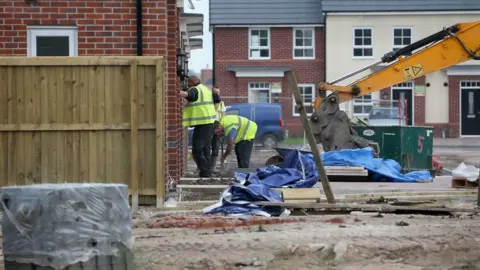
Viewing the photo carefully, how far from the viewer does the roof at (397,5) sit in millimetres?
45156

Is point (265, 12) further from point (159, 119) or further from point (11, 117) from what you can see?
point (11, 117)

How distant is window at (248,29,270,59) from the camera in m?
46.6

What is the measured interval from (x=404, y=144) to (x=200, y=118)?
605cm

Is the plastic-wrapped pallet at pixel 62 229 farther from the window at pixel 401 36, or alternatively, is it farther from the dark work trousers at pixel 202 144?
the window at pixel 401 36

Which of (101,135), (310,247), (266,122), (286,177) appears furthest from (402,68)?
(266,122)

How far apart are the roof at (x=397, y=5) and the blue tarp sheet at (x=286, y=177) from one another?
28.2 meters

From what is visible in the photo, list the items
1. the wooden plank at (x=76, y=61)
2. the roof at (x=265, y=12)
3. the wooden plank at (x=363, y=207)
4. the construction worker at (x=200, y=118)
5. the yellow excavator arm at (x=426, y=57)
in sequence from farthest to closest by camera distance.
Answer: the roof at (x=265, y=12) < the yellow excavator arm at (x=426, y=57) < the construction worker at (x=200, y=118) < the wooden plank at (x=76, y=61) < the wooden plank at (x=363, y=207)

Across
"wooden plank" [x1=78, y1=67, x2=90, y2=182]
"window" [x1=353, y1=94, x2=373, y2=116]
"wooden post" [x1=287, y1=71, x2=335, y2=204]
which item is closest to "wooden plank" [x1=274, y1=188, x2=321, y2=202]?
"wooden post" [x1=287, y1=71, x2=335, y2=204]

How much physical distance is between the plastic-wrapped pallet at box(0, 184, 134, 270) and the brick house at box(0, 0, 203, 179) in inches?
227

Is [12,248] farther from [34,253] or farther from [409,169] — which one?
[409,169]

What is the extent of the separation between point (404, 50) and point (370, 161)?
2935 millimetres

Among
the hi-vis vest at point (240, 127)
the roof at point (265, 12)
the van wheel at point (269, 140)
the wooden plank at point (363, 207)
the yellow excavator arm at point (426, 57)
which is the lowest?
the van wheel at point (269, 140)

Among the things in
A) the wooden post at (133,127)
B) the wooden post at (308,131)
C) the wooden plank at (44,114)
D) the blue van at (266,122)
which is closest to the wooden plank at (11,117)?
the wooden plank at (44,114)

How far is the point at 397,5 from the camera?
4559 centimetres
